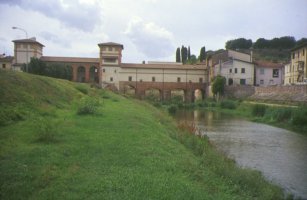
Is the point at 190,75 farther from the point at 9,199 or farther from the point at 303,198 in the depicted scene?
the point at 9,199

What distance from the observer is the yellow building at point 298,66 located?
5397 cm

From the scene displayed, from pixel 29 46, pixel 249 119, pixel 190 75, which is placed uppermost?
pixel 29 46

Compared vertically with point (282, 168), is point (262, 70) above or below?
above

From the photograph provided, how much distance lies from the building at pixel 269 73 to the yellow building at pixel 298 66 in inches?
306

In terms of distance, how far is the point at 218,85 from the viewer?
63.2 metres

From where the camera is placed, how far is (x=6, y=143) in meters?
11.0

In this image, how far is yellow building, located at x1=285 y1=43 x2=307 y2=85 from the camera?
177 feet

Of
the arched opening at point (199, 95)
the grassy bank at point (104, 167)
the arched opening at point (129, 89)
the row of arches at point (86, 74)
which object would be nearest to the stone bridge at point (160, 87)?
the arched opening at point (129, 89)

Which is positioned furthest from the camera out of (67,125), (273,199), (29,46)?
(29,46)

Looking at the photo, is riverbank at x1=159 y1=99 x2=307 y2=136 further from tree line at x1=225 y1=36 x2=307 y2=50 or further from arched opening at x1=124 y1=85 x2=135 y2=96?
tree line at x1=225 y1=36 x2=307 y2=50

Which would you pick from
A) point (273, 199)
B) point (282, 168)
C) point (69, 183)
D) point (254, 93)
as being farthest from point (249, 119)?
point (69, 183)

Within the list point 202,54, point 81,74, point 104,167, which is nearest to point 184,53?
point 202,54

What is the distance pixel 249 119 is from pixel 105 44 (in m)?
37.0

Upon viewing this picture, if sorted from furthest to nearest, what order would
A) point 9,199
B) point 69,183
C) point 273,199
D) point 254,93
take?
point 254,93, point 273,199, point 69,183, point 9,199
